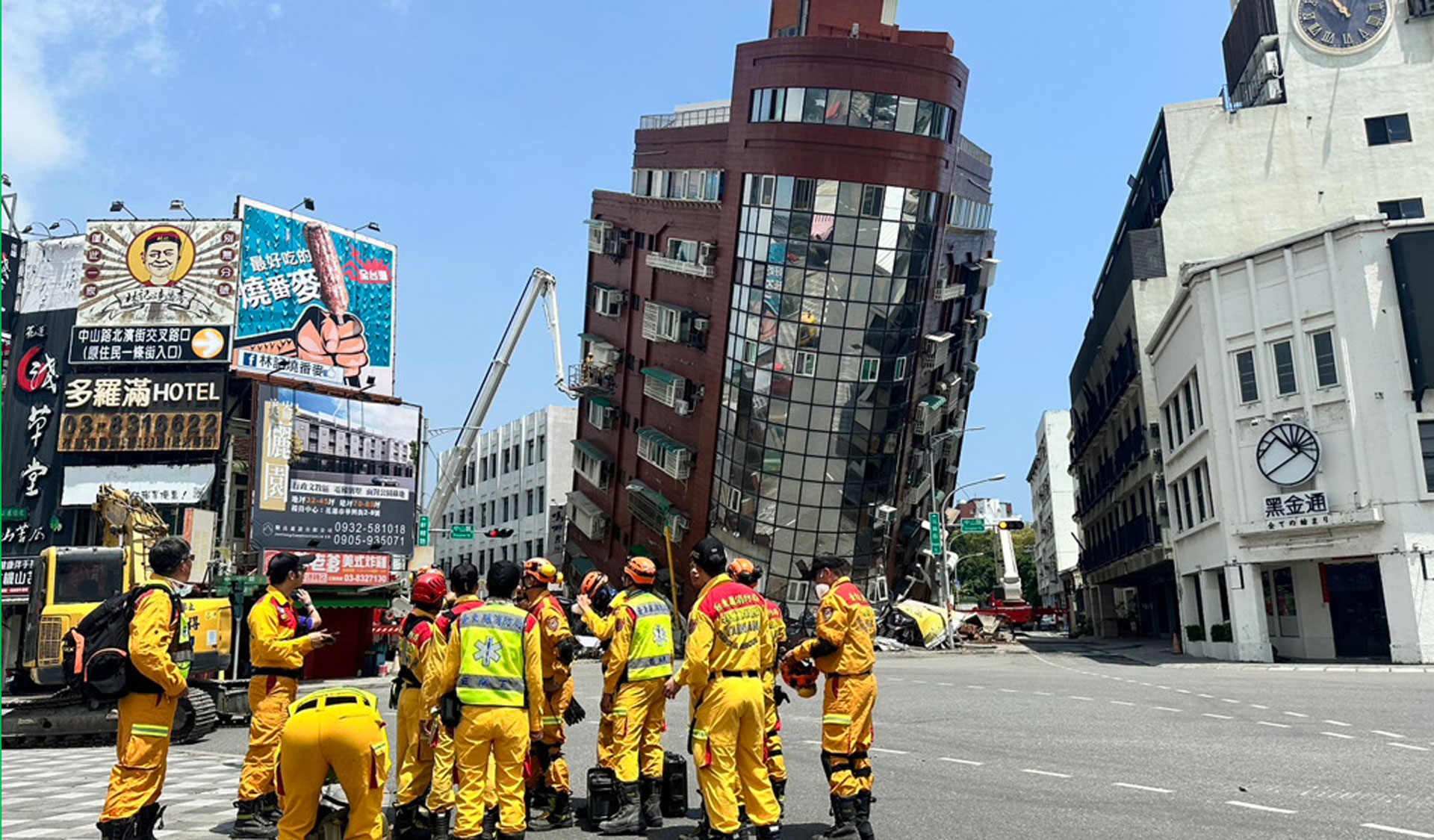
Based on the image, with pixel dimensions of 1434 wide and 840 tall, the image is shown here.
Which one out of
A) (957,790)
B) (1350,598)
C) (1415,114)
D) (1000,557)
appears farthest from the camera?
(1000,557)

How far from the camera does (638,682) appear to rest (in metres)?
8.85

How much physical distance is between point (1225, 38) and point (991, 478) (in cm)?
2313

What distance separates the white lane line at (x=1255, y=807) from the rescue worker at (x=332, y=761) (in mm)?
6739

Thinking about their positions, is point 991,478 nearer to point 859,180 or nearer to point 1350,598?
point 859,180

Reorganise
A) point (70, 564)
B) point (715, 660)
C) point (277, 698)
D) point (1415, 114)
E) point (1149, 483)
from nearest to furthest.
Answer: point (715, 660) → point (277, 698) → point (70, 564) → point (1415, 114) → point (1149, 483)

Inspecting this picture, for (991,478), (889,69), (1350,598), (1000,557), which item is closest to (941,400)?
(991,478)

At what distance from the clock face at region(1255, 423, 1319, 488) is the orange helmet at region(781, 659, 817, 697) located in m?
25.6

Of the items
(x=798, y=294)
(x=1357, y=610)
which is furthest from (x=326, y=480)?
(x=1357, y=610)

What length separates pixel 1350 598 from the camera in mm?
31422

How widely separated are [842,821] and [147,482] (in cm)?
4184

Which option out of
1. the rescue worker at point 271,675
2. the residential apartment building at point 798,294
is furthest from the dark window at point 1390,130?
the rescue worker at point 271,675

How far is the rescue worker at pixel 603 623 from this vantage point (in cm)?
895

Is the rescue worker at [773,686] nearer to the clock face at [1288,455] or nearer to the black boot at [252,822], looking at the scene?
the black boot at [252,822]

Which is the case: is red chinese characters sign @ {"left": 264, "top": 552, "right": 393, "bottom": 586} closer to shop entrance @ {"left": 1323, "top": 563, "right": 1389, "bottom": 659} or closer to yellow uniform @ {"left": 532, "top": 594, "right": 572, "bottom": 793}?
shop entrance @ {"left": 1323, "top": 563, "right": 1389, "bottom": 659}
